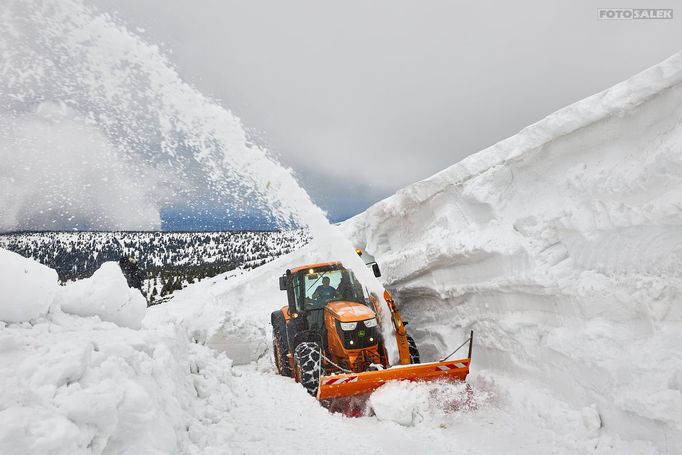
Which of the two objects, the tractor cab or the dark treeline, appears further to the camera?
the dark treeline

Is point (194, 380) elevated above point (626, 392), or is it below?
above

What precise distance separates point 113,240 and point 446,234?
14433cm

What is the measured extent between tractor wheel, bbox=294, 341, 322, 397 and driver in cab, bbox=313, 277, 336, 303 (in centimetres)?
106

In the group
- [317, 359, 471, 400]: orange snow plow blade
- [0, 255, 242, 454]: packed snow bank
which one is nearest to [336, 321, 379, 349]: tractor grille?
[317, 359, 471, 400]: orange snow plow blade

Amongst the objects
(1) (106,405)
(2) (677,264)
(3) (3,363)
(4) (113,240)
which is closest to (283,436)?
(1) (106,405)

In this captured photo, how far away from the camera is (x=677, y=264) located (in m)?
3.70

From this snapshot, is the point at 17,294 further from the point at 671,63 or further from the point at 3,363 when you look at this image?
the point at 671,63

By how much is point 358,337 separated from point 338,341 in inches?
12.6

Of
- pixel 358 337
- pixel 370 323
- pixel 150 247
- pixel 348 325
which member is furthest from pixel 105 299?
pixel 150 247

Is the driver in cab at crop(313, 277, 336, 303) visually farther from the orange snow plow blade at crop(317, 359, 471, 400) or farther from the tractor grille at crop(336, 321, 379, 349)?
the orange snow plow blade at crop(317, 359, 471, 400)

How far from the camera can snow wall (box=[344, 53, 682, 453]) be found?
3730 mm

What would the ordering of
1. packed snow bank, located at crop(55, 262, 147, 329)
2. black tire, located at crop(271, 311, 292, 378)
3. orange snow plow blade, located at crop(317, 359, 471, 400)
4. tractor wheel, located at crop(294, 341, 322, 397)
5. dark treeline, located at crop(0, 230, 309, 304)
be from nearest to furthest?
packed snow bank, located at crop(55, 262, 147, 329)
orange snow plow blade, located at crop(317, 359, 471, 400)
tractor wheel, located at crop(294, 341, 322, 397)
black tire, located at crop(271, 311, 292, 378)
dark treeline, located at crop(0, 230, 309, 304)

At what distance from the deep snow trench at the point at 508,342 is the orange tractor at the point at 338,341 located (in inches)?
10.5

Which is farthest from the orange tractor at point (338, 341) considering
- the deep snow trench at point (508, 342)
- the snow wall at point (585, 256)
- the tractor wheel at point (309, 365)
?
the snow wall at point (585, 256)
